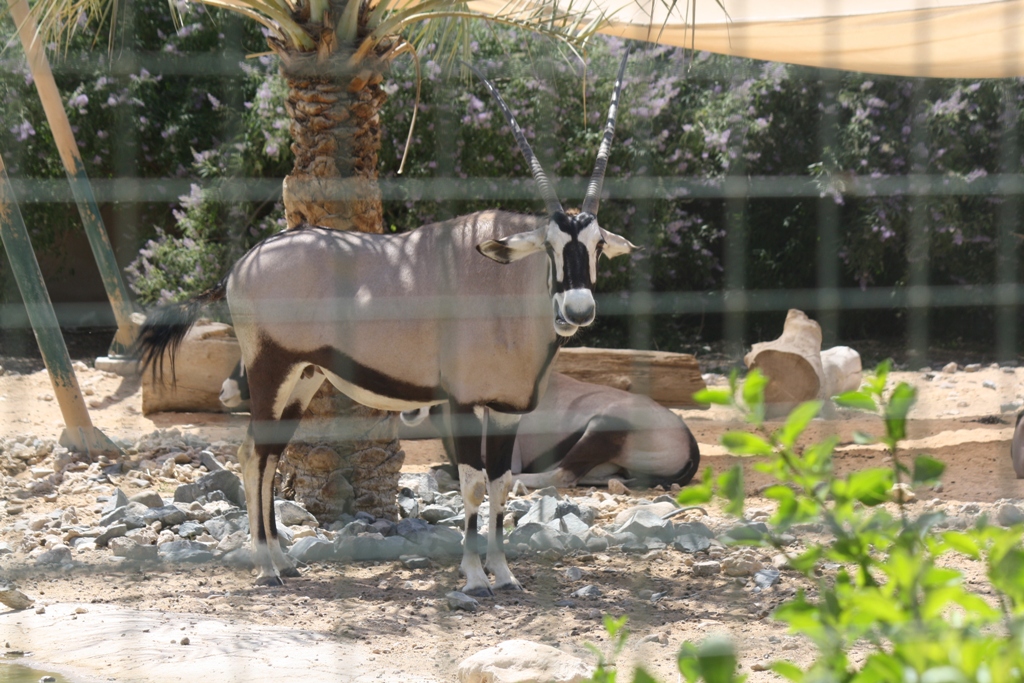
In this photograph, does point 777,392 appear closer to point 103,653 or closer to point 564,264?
point 564,264

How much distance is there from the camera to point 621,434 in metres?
4.66

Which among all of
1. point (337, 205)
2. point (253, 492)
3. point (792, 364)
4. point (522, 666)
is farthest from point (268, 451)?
point (792, 364)

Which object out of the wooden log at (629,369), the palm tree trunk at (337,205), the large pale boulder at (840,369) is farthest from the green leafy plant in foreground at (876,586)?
the large pale boulder at (840,369)

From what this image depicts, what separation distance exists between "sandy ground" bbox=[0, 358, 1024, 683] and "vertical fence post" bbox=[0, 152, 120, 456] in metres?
0.56

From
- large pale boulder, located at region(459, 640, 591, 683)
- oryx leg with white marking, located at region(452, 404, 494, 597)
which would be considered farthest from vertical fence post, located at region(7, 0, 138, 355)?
large pale boulder, located at region(459, 640, 591, 683)

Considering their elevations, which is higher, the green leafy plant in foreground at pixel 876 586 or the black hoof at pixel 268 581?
the green leafy plant in foreground at pixel 876 586

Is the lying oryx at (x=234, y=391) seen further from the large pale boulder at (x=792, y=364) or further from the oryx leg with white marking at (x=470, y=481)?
the large pale boulder at (x=792, y=364)

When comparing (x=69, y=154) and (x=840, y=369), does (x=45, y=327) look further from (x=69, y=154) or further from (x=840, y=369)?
(x=840, y=369)

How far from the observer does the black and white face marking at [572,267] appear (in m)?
2.87

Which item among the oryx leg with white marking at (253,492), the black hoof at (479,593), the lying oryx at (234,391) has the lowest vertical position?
the black hoof at (479,593)

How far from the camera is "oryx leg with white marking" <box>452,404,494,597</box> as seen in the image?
3115mm

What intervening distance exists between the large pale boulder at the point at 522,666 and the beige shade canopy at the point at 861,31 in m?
2.51

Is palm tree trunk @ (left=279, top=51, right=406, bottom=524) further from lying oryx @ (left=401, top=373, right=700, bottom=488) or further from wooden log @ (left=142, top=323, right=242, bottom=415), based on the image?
wooden log @ (left=142, top=323, right=242, bottom=415)

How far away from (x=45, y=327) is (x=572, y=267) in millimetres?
2363
